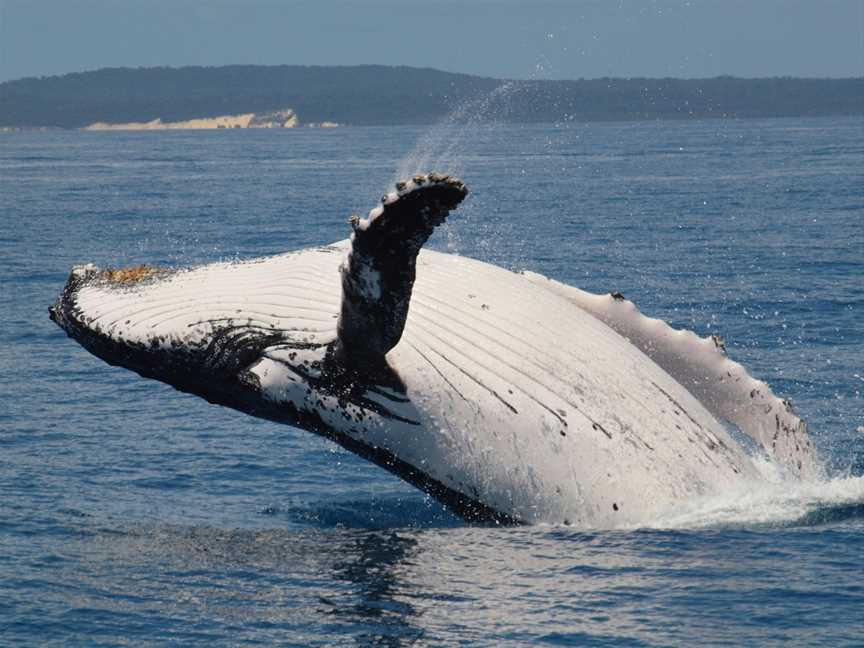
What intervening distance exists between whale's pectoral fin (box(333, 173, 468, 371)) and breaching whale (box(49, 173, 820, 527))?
0.43ft

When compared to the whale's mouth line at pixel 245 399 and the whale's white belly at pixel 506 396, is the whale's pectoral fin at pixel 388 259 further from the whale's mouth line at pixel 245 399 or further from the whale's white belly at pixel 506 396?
the whale's mouth line at pixel 245 399

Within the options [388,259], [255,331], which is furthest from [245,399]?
[388,259]

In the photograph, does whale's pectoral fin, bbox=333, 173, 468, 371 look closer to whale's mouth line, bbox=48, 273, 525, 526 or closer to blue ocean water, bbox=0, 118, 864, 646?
blue ocean water, bbox=0, 118, 864, 646

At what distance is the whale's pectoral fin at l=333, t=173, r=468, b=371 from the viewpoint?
7629mm

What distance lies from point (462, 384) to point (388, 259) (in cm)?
144

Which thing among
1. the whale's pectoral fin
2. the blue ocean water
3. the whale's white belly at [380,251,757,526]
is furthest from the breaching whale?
the blue ocean water

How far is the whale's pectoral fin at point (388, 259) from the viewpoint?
25.0ft

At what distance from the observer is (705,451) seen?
964cm

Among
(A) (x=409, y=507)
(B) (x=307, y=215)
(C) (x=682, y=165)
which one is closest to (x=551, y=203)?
(B) (x=307, y=215)

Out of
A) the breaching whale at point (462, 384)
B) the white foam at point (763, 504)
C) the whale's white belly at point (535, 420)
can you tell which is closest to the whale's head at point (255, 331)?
the breaching whale at point (462, 384)

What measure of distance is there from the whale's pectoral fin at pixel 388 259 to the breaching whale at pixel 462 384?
0.13 meters

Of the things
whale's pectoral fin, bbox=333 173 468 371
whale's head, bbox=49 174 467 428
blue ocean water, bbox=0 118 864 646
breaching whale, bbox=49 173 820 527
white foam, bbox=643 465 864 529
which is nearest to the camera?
whale's pectoral fin, bbox=333 173 468 371

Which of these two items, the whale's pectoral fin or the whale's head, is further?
the whale's head

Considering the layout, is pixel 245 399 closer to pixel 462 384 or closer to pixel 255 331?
pixel 255 331
